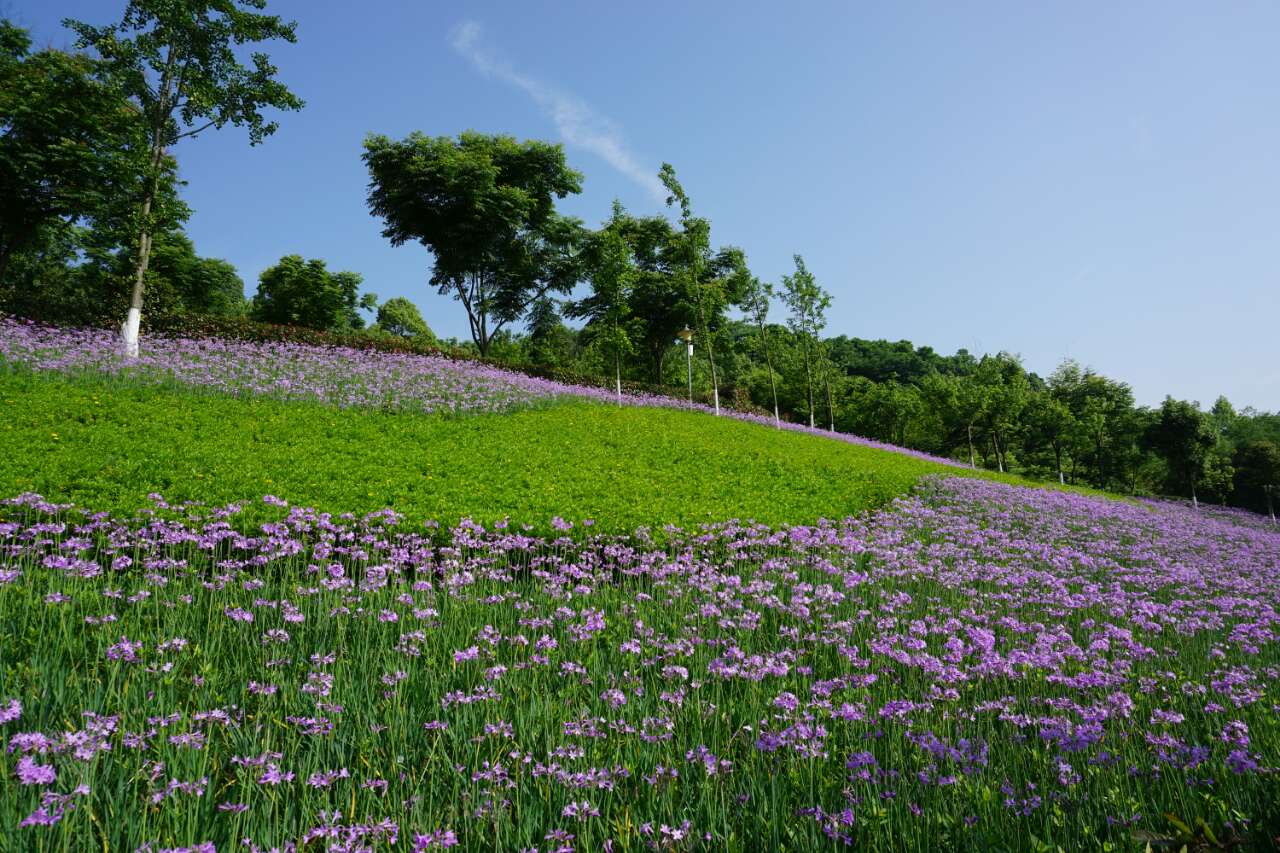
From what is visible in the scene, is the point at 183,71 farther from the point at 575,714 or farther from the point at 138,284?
the point at 575,714

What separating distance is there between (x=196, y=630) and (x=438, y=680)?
2.12 meters

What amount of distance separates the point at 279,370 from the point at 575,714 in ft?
56.5

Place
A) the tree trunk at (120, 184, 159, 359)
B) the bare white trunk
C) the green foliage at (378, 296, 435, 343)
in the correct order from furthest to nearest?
the green foliage at (378, 296, 435, 343), the tree trunk at (120, 184, 159, 359), the bare white trunk

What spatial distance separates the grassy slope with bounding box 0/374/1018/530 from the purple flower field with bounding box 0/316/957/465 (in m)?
0.87

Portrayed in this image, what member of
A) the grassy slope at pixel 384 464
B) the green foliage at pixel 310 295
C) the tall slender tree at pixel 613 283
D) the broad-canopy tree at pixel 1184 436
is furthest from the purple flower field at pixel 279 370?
the broad-canopy tree at pixel 1184 436

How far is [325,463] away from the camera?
32.1 feet

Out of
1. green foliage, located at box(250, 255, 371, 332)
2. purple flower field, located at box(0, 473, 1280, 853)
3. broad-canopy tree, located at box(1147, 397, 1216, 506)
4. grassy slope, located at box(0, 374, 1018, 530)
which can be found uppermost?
green foliage, located at box(250, 255, 371, 332)

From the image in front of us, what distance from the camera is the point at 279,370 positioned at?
17.1 meters

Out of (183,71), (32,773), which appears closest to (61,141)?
(183,71)

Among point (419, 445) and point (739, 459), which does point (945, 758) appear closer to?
point (419, 445)

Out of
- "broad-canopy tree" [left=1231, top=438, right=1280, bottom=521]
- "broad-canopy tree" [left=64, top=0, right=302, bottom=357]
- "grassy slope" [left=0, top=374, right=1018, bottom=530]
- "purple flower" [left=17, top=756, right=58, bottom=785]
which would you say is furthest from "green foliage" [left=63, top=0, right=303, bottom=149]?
"broad-canopy tree" [left=1231, top=438, right=1280, bottom=521]

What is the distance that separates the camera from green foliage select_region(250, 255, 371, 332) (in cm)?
3872

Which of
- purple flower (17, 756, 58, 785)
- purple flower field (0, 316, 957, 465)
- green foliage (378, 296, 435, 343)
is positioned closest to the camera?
purple flower (17, 756, 58, 785)

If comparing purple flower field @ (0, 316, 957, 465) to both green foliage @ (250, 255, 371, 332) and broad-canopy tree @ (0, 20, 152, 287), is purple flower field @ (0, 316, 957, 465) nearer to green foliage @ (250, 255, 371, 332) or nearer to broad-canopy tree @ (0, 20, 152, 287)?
broad-canopy tree @ (0, 20, 152, 287)
